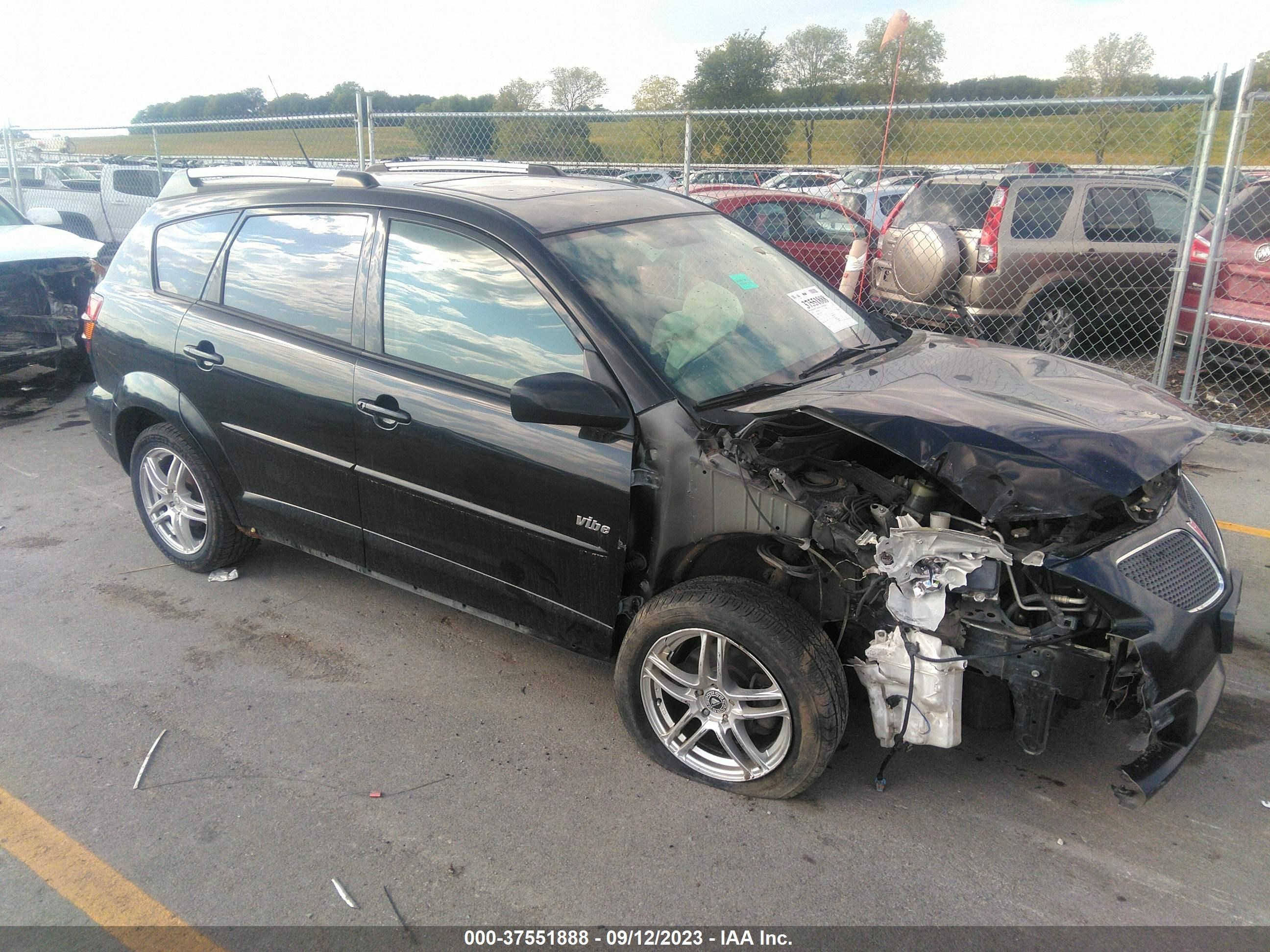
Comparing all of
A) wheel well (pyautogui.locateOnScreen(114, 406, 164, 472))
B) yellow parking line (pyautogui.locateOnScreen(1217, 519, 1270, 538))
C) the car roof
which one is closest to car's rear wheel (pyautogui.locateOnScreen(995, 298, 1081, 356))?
yellow parking line (pyautogui.locateOnScreen(1217, 519, 1270, 538))

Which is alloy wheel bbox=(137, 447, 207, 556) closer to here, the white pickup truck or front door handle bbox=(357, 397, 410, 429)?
front door handle bbox=(357, 397, 410, 429)

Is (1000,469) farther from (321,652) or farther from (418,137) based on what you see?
(418,137)

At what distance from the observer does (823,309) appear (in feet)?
12.1

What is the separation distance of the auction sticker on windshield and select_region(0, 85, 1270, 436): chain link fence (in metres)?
3.44

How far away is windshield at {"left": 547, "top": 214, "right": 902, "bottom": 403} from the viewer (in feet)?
9.93

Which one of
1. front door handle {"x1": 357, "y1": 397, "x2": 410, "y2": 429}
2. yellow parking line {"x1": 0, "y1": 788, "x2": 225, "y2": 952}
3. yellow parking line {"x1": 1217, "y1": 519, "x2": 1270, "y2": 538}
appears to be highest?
front door handle {"x1": 357, "y1": 397, "x2": 410, "y2": 429}

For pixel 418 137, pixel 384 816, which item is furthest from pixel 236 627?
pixel 418 137

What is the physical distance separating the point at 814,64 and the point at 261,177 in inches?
1004

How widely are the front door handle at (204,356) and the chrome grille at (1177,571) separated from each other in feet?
11.3

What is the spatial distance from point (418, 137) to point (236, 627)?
27.7ft

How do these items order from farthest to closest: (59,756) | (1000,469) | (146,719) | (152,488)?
(152,488) < (146,719) < (59,756) < (1000,469)

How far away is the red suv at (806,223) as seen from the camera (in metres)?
9.48

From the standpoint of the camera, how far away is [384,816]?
9.23ft

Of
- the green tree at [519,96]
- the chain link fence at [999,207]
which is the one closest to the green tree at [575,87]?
the green tree at [519,96]
